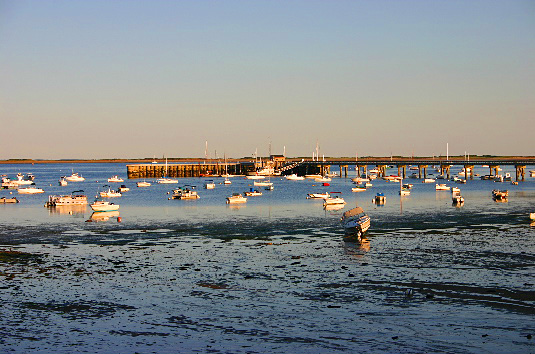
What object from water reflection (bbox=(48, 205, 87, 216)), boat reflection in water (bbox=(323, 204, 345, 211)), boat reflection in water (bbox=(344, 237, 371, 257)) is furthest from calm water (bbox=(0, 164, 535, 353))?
boat reflection in water (bbox=(323, 204, 345, 211))

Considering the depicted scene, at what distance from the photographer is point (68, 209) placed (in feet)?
395

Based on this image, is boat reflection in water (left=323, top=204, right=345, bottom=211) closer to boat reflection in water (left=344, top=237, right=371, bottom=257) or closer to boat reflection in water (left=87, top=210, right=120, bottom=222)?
boat reflection in water (left=87, top=210, right=120, bottom=222)

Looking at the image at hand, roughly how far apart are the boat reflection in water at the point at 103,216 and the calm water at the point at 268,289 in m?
12.7

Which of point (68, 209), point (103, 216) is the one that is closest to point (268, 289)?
point (103, 216)

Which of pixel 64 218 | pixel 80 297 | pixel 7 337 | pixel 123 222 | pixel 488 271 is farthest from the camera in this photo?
pixel 64 218

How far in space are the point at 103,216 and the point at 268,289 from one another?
205ft

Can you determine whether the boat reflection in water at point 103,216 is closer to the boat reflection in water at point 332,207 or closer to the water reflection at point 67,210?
the water reflection at point 67,210

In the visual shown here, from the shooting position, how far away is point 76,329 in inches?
1453

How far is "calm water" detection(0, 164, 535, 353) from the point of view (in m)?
34.6

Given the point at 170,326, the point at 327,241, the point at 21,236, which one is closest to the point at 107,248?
the point at 21,236

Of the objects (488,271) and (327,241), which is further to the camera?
(327,241)

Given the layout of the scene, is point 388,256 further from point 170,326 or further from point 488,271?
point 170,326

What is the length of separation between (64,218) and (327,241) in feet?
158

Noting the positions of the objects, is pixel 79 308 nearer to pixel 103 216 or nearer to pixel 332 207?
pixel 103 216
